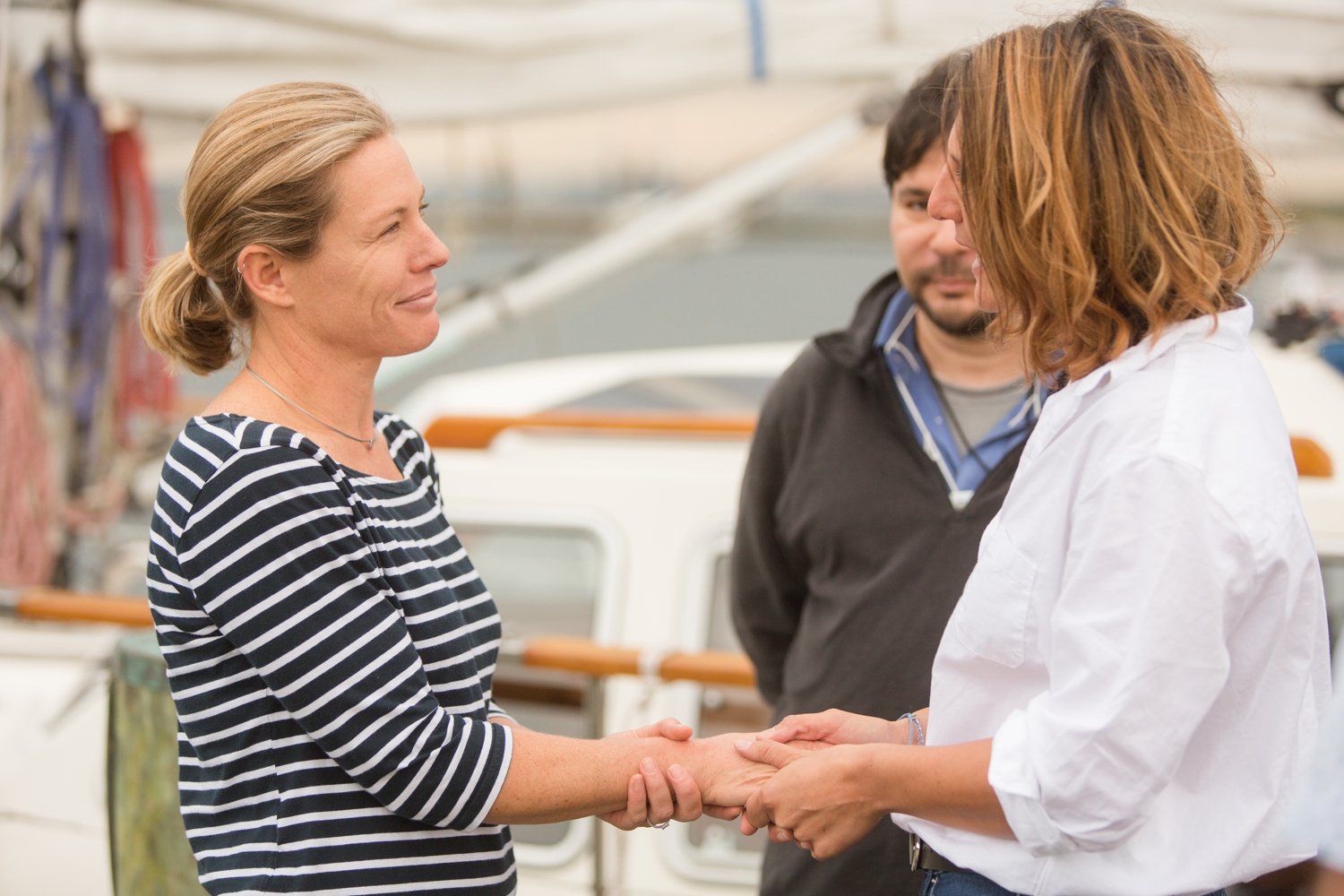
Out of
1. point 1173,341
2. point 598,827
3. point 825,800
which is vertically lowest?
point 598,827

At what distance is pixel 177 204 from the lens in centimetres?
148

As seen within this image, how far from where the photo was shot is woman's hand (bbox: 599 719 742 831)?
147 cm

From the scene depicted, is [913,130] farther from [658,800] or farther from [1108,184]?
[658,800]

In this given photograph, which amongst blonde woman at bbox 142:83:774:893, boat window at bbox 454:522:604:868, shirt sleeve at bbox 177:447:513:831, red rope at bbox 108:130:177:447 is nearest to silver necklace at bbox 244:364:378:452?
blonde woman at bbox 142:83:774:893

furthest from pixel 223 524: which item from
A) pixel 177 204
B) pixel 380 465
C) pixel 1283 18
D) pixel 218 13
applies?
pixel 1283 18

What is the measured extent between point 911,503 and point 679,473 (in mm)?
1172

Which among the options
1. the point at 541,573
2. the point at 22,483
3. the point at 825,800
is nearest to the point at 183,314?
the point at 825,800

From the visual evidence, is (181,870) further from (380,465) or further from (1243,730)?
(1243,730)

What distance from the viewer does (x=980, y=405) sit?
6.57 feet

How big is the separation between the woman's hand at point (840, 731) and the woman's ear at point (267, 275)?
77cm

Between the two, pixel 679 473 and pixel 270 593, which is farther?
pixel 679 473

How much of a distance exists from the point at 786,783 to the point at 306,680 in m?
0.53

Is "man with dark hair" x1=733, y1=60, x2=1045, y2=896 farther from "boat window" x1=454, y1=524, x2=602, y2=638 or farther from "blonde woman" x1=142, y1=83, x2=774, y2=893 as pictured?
"boat window" x1=454, y1=524, x2=602, y2=638

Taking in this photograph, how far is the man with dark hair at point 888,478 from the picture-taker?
1857 millimetres
